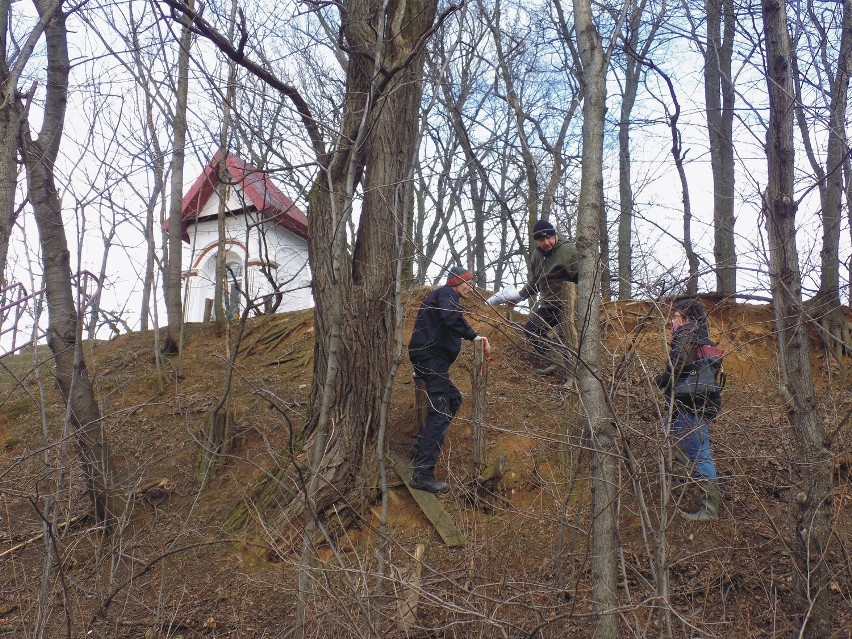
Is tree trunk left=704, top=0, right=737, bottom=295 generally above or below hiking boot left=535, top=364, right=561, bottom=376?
above

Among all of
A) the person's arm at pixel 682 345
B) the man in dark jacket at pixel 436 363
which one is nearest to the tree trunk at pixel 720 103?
the man in dark jacket at pixel 436 363

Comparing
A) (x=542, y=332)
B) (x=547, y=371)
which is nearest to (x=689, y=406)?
(x=542, y=332)

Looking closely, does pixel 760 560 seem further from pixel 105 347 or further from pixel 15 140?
pixel 105 347

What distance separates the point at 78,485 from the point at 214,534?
1.78m

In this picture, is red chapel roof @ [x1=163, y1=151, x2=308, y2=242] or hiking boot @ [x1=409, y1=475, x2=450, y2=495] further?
hiking boot @ [x1=409, y1=475, x2=450, y2=495]

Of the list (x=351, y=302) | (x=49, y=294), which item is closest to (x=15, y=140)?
(x=49, y=294)

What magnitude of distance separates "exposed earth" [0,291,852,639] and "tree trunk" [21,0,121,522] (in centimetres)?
34

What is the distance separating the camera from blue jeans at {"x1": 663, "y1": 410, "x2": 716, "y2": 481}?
360 cm

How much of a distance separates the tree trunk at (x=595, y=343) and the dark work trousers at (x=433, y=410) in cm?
200

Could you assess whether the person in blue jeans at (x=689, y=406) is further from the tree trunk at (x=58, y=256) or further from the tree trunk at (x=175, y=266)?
the tree trunk at (x=175, y=266)

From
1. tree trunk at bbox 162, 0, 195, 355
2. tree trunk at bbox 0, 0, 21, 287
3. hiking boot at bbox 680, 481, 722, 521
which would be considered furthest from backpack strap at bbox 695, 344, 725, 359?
tree trunk at bbox 162, 0, 195, 355

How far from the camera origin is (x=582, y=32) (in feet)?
15.1

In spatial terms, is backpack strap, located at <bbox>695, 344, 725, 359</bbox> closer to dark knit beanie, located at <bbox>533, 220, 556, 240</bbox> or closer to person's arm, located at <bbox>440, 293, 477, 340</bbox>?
person's arm, located at <bbox>440, 293, 477, 340</bbox>

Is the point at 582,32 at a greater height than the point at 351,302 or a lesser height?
greater
